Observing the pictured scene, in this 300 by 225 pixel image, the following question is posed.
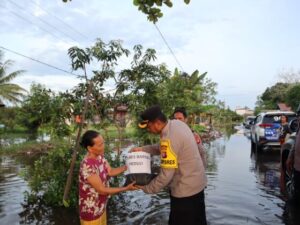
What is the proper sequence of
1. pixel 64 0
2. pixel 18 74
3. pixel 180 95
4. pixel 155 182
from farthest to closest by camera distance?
pixel 18 74, pixel 180 95, pixel 64 0, pixel 155 182

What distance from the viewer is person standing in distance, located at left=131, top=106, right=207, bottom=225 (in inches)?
152

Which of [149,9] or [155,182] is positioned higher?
[149,9]

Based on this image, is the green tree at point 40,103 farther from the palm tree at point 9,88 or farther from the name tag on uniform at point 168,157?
the palm tree at point 9,88

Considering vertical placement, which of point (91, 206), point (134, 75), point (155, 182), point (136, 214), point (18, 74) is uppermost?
point (18, 74)

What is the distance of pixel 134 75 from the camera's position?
7.53m

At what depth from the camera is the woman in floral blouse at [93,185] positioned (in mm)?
3945

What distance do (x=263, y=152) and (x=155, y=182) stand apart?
14613 mm

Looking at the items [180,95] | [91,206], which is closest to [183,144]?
[91,206]

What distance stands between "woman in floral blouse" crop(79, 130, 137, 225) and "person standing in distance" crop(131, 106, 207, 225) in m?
0.42

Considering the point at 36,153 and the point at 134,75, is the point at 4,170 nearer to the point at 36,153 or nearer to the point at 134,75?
the point at 36,153

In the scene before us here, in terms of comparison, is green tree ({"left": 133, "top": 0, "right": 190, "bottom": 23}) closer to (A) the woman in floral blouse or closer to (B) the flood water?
(A) the woman in floral blouse

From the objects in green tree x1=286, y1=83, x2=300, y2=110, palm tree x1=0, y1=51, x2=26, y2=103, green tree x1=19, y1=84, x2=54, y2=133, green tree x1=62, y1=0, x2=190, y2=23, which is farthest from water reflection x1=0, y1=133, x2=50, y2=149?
green tree x1=286, y1=83, x2=300, y2=110

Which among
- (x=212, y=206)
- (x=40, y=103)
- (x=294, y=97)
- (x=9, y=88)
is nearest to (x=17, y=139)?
(x=9, y=88)

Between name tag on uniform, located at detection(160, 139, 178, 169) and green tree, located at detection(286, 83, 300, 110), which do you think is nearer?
name tag on uniform, located at detection(160, 139, 178, 169)
